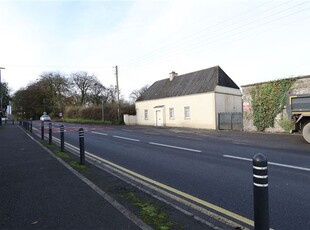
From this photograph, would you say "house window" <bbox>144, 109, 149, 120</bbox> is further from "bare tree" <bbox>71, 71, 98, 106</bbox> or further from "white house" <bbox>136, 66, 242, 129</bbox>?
"bare tree" <bbox>71, 71, 98, 106</bbox>

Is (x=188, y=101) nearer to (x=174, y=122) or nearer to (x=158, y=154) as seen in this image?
(x=174, y=122)

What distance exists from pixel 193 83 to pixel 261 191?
31.5 metres

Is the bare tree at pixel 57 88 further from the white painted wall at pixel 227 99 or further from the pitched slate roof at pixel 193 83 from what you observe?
the white painted wall at pixel 227 99

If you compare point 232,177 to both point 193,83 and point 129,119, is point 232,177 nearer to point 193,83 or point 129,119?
point 193,83

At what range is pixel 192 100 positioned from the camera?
105 ft

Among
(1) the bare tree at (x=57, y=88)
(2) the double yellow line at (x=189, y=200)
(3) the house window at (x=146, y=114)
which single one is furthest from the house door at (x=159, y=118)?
(1) the bare tree at (x=57, y=88)

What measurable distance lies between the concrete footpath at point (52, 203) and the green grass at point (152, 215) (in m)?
0.28

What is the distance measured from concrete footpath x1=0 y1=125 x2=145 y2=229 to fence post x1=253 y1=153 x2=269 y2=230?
1.68m

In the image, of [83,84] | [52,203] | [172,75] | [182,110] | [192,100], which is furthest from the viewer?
[83,84]

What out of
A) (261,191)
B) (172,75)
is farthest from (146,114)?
(261,191)

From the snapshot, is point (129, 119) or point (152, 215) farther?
point (129, 119)

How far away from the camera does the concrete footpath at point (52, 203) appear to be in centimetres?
429

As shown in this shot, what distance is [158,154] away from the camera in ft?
36.5

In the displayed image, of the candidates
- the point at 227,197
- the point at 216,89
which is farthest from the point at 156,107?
the point at 227,197
